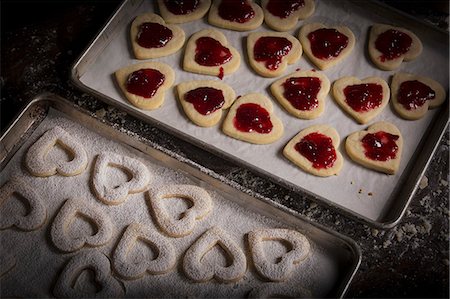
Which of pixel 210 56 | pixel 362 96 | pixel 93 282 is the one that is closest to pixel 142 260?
pixel 93 282

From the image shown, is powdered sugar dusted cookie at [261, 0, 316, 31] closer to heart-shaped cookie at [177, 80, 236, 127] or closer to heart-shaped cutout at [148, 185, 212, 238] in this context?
heart-shaped cookie at [177, 80, 236, 127]

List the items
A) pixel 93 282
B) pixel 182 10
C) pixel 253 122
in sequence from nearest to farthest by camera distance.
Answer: pixel 93 282 < pixel 253 122 < pixel 182 10

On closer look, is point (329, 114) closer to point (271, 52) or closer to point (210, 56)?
point (271, 52)

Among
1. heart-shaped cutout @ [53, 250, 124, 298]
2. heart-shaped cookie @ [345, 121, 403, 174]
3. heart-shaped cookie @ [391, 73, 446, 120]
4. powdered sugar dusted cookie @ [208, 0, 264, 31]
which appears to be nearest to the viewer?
heart-shaped cutout @ [53, 250, 124, 298]

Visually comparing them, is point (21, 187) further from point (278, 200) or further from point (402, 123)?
point (402, 123)

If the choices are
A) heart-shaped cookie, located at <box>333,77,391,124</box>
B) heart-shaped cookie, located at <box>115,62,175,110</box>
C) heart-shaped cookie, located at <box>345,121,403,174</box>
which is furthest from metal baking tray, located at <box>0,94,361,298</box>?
heart-shaped cookie, located at <box>333,77,391,124</box>

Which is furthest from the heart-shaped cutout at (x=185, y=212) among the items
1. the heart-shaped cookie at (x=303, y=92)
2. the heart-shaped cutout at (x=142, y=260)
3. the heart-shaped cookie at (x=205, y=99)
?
the heart-shaped cookie at (x=303, y=92)
